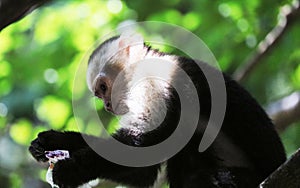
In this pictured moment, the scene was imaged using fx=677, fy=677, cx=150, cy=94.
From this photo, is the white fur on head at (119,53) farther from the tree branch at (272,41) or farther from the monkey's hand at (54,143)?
the tree branch at (272,41)

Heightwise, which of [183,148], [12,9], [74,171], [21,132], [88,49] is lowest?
[21,132]

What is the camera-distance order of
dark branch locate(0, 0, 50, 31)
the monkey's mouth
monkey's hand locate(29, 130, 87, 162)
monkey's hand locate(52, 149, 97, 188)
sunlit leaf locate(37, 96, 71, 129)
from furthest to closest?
sunlit leaf locate(37, 96, 71, 129)
the monkey's mouth
monkey's hand locate(29, 130, 87, 162)
monkey's hand locate(52, 149, 97, 188)
dark branch locate(0, 0, 50, 31)

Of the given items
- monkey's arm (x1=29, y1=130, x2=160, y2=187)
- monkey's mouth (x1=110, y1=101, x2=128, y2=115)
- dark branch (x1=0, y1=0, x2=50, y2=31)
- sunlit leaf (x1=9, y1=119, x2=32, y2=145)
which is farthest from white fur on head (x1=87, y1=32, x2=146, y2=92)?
sunlit leaf (x1=9, y1=119, x2=32, y2=145)

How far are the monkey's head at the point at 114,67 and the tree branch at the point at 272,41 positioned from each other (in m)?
1.11

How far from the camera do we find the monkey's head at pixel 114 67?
3.39m

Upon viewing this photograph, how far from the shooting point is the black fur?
283 cm

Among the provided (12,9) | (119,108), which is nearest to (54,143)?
(119,108)

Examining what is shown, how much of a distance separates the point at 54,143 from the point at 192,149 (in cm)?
61

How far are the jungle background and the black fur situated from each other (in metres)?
1.20

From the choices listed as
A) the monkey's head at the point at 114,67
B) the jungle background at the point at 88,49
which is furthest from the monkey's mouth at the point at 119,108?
the jungle background at the point at 88,49

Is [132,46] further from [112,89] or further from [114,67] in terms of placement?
[112,89]

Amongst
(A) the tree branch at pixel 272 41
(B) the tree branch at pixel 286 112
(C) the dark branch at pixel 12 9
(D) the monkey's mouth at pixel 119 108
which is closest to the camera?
(C) the dark branch at pixel 12 9

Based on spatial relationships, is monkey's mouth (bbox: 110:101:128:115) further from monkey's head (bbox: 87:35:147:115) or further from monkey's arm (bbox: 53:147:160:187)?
monkey's arm (bbox: 53:147:160:187)

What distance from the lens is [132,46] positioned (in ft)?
11.4
